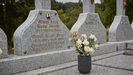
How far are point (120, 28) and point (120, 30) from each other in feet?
0.30

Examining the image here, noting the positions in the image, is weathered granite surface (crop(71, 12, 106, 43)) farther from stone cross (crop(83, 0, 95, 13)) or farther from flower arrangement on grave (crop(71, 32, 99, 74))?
flower arrangement on grave (crop(71, 32, 99, 74))

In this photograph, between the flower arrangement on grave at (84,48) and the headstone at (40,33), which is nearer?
the flower arrangement on grave at (84,48)

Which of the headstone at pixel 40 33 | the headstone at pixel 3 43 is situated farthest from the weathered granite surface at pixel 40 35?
the headstone at pixel 3 43

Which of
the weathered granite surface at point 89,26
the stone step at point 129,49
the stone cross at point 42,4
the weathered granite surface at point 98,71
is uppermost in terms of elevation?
the stone cross at point 42,4

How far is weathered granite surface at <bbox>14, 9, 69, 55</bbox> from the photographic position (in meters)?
5.89

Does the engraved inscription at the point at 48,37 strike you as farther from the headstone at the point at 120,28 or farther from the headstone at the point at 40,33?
the headstone at the point at 120,28

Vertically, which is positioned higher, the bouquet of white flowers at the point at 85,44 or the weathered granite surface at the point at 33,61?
the bouquet of white flowers at the point at 85,44

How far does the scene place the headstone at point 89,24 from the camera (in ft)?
25.9

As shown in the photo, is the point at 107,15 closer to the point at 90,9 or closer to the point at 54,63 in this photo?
the point at 90,9

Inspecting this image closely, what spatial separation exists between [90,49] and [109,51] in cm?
363

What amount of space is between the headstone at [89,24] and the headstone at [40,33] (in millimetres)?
1010

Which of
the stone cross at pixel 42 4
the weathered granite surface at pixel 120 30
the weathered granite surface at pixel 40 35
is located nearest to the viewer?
the weathered granite surface at pixel 40 35

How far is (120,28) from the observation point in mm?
9688

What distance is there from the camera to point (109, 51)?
864 cm
